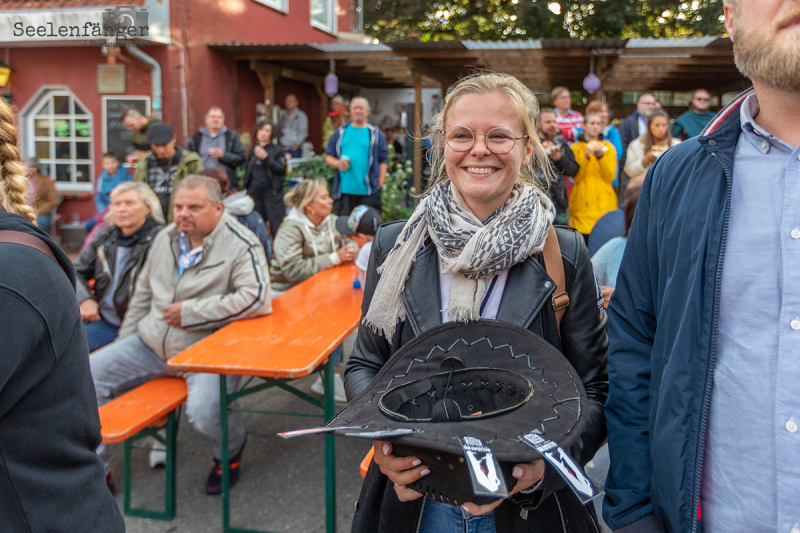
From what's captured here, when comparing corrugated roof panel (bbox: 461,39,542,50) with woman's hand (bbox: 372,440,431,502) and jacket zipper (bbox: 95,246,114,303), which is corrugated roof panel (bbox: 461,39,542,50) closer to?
jacket zipper (bbox: 95,246,114,303)

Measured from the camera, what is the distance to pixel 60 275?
1.21 metres

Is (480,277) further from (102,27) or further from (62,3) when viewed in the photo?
(62,3)

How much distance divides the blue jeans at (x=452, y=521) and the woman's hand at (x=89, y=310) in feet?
10.3

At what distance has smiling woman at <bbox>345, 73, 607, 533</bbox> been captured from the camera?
1424 mm

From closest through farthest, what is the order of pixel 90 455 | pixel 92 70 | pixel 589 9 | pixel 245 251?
1. pixel 90 455
2. pixel 245 251
3. pixel 92 70
4. pixel 589 9

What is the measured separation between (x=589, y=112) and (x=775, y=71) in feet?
16.8

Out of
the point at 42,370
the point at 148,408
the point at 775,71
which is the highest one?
the point at 775,71

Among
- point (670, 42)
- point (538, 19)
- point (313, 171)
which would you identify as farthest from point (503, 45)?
point (538, 19)

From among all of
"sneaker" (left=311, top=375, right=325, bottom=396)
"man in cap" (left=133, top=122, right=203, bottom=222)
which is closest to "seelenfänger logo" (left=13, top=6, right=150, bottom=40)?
"man in cap" (left=133, top=122, right=203, bottom=222)

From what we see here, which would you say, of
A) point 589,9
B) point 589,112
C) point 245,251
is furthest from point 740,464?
point 589,9

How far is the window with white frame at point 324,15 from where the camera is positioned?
15.4 metres

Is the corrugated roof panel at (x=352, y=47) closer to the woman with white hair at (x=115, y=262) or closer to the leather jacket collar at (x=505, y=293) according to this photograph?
the woman with white hair at (x=115, y=262)

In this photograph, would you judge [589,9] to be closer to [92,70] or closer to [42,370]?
[92,70]

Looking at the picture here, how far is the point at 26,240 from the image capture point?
1.18 metres
